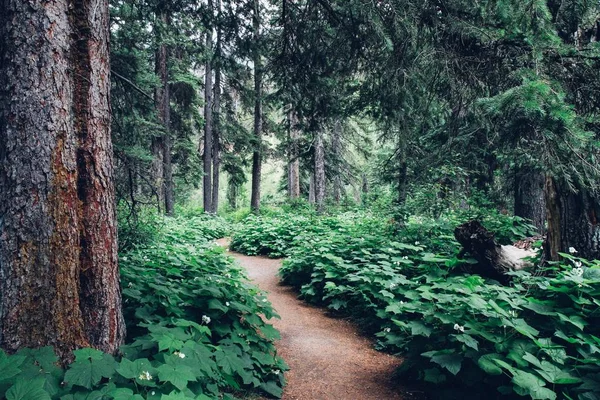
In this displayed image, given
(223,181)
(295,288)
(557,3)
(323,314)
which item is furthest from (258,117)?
(223,181)

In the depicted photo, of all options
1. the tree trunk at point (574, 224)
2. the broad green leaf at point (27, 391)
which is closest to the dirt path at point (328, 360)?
the broad green leaf at point (27, 391)

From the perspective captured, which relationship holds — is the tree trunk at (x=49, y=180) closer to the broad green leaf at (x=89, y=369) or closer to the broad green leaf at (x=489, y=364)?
the broad green leaf at (x=89, y=369)

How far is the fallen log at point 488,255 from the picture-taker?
193 inches

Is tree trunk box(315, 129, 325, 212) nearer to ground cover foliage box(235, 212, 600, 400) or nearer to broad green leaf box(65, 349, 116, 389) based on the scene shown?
ground cover foliage box(235, 212, 600, 400)

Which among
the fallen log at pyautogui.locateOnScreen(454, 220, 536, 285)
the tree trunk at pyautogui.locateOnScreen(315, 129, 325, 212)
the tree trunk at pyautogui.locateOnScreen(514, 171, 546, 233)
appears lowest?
the fallen log at pyautogui.locateOnScreen(454, 220, 536, 285)

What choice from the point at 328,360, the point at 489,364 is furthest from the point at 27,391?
the point at 328,360

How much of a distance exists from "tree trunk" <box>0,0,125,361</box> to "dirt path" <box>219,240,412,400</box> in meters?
2.22

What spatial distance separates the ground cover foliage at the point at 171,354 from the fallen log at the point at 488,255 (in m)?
3.03

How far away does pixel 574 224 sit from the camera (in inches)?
178

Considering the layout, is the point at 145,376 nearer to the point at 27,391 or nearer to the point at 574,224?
the point at 27,391

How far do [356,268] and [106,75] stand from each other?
4843 millimetres

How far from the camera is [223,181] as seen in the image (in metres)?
60.3

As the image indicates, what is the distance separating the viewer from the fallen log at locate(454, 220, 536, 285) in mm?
4891

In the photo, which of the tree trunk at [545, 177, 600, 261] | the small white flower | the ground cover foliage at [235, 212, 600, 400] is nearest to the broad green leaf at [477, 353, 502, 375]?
the ground cover foliage at [235, 212, 600, 400]
